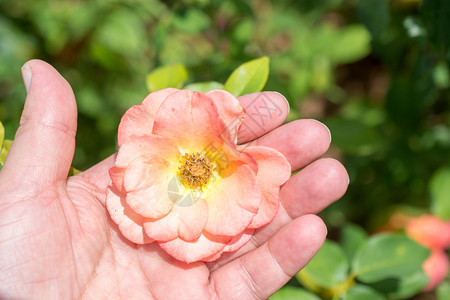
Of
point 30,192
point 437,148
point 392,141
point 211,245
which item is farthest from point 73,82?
point 437,148

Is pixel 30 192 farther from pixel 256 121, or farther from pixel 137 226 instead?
pixel 256 121

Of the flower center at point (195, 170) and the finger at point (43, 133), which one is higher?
the finger at point (43, 133)

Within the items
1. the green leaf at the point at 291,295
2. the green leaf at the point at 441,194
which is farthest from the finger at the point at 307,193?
the green leaf at the point at 441,194

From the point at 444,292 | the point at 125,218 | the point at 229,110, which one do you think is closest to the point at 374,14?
the point at 229,110

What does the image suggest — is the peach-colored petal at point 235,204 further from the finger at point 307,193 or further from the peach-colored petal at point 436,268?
the peach-colored petal at point 436,268

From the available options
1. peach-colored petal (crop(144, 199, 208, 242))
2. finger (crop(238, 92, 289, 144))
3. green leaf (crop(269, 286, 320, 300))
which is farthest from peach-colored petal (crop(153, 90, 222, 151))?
green leaf (crop(269, 286, 320, 300))

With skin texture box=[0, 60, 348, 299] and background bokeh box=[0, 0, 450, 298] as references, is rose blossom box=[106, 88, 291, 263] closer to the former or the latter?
skin texture box=[0, 60, 348, 299]
